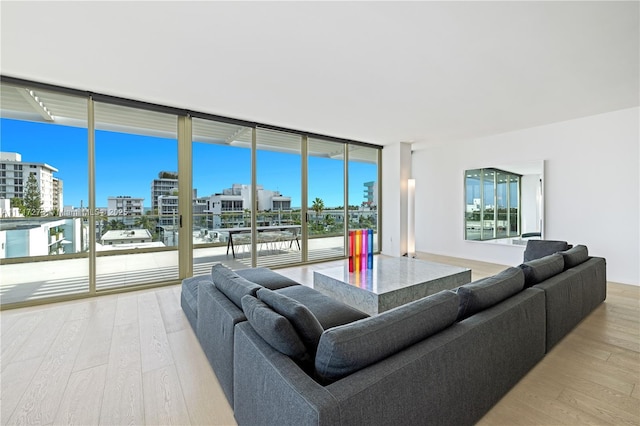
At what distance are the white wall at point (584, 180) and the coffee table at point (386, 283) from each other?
2.65 meters

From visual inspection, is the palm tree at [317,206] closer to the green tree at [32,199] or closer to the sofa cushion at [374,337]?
the green tree at [32,199]

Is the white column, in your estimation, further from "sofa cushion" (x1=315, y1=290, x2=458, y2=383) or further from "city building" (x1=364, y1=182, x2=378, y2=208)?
"sofa cushion" (x1=315, y1=290, x2=458, y2=383)

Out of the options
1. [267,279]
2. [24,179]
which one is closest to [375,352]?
[267,279]

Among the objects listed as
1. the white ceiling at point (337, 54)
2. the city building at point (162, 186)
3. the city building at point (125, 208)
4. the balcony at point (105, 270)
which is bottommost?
the balcony at point (105, 270)

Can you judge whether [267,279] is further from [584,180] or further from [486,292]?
[584,180]

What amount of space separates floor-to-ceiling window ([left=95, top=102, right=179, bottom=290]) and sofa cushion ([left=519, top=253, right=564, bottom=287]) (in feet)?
14.1

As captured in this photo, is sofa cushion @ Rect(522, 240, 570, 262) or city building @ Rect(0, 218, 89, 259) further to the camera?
sofa cushion @ Rect(522, 240, 570, 262)

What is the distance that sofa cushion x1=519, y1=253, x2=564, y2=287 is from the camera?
2.32 meters

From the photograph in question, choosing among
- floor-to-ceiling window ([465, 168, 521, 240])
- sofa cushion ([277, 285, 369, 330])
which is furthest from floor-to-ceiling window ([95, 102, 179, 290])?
floor-to-ceiling window ([465, 168, 521, 240])

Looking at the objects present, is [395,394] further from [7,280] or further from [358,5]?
[7,280]

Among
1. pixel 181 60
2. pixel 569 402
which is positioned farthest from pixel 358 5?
pixel 569 402

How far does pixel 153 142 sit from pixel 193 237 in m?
1.51

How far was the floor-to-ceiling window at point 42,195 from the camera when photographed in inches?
134

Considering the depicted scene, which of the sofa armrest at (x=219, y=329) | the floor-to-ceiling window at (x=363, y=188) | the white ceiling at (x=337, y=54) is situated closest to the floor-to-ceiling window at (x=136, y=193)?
the white ceiling at (x=337, y=54)
